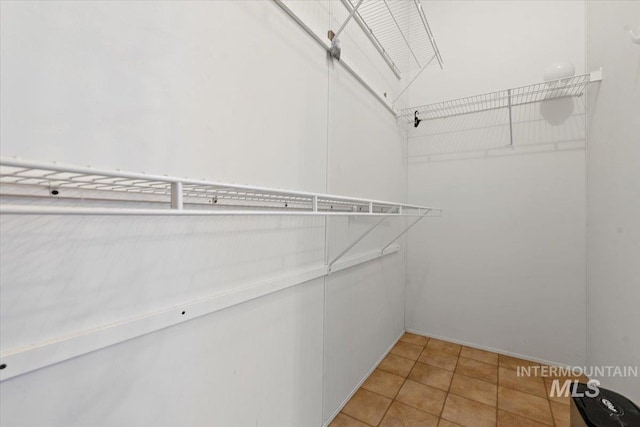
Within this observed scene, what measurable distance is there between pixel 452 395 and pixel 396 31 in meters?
2.52

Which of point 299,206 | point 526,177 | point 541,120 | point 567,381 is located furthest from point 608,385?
point 299,206

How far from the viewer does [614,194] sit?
1459mm

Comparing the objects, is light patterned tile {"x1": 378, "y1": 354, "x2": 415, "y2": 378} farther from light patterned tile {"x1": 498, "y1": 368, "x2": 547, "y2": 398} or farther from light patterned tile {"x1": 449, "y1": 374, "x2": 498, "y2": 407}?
light patterned tile {"x1": 498, "y1": 368, "x2": 547, "y2": 398}

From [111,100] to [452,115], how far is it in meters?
2.45

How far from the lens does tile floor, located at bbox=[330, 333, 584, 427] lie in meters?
1.49

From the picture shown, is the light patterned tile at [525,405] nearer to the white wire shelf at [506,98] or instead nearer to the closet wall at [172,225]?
the closet wall at [172,225]

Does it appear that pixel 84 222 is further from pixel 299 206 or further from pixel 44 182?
pixel 299 206

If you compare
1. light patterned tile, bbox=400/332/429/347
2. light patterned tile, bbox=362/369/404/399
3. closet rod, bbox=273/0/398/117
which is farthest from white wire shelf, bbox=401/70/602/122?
light patterned tile, bbox=362/369/404/399

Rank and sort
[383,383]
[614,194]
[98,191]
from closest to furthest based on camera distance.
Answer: [98,191] < [614,194] < [383,383]

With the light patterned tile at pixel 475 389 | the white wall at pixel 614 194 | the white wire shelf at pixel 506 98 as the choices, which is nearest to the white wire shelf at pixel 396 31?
the white wire shelf at pixel 506 98

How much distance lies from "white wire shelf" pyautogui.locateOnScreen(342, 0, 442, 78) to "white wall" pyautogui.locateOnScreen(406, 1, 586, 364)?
0.24 metres

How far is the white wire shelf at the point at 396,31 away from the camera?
1.62 m

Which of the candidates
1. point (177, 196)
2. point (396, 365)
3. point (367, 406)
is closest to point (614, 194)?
point (396, 365)

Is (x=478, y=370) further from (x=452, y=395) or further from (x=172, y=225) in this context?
(x=172, y=225)
